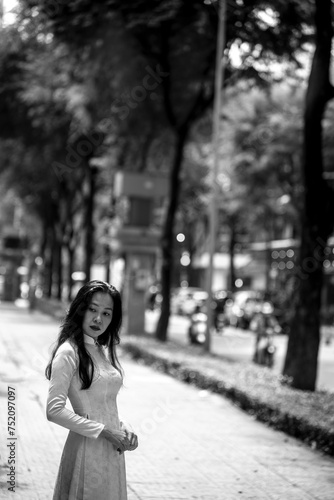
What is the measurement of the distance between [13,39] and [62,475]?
14.1 m

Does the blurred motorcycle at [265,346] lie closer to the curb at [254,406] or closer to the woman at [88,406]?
the curb at [254,406]

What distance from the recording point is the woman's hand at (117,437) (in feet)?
14.5

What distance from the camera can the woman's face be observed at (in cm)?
465

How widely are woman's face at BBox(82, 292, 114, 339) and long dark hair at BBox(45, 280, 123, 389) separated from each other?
2cm

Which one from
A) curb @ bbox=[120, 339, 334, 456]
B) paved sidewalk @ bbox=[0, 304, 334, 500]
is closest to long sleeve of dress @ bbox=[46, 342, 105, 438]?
paved sidewalk @ bbox=[0, 304, 334, 500]

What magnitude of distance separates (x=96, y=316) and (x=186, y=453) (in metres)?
4.75

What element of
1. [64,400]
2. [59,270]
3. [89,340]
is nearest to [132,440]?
[64,400]

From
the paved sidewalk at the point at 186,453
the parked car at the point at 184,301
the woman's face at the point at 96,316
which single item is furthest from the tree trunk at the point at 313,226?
the parked car at the point at 184,301

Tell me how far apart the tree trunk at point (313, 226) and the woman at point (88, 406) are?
8539 mm

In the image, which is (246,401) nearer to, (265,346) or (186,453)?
(186,453)

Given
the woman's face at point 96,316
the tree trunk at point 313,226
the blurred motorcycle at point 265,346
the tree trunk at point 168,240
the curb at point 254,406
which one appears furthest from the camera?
the tree trunk at point 168,240

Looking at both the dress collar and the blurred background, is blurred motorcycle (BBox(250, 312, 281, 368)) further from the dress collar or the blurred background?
the dress collar

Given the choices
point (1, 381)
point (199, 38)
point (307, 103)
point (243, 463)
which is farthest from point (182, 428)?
point (199, 38)

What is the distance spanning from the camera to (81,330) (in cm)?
468
